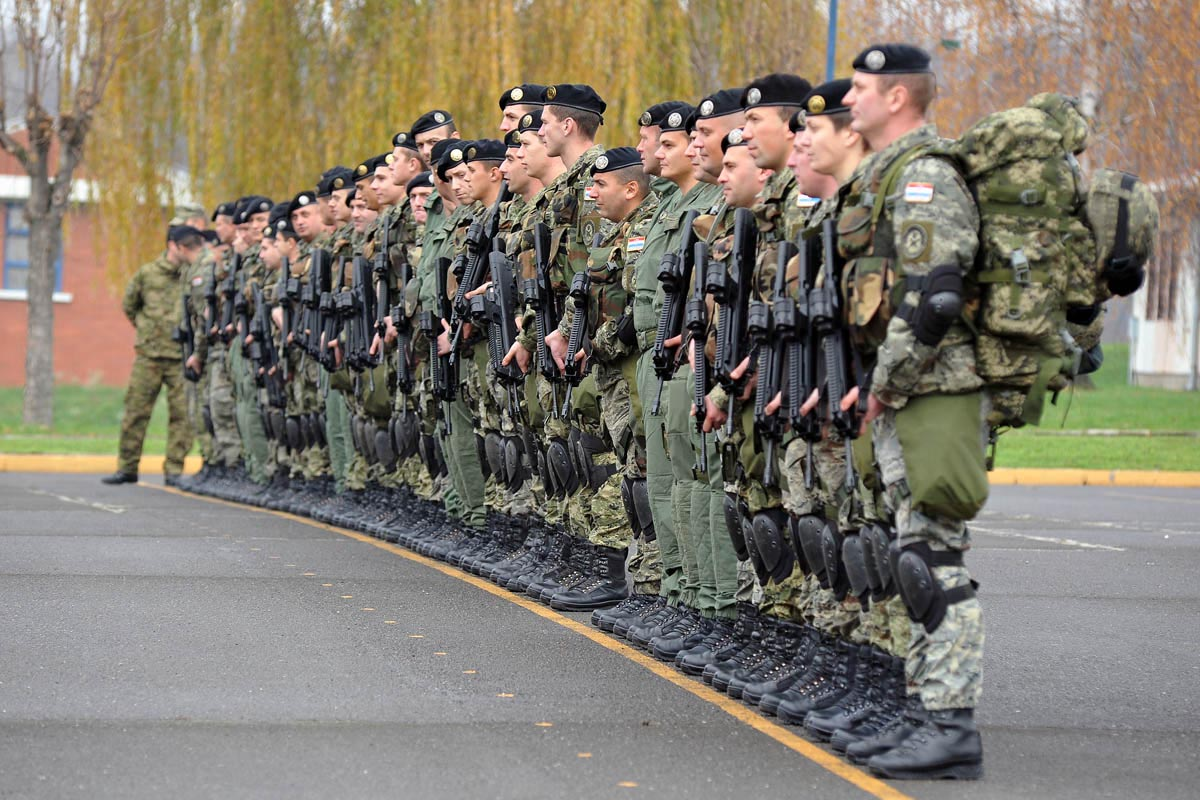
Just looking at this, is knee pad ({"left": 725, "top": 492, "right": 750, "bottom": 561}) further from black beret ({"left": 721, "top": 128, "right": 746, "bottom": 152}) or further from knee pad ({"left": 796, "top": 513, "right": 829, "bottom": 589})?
black beret ({"left": 721, "top": 128, "right": 746, "bottom": 152})

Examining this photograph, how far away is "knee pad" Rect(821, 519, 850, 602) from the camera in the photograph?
6.50 metres

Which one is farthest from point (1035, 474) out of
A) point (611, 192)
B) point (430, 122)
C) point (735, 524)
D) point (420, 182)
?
point (735, 524)

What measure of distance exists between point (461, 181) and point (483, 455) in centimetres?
159

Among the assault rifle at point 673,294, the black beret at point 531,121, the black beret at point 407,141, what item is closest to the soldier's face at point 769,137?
the assault rifle at point 673,294

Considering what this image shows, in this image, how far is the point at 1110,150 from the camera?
27516 mm

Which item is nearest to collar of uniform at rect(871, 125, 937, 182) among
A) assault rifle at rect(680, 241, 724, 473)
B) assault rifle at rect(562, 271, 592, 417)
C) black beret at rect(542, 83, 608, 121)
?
assault rifle at rect(680, 241, 724, 473)

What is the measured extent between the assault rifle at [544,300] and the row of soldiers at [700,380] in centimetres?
2

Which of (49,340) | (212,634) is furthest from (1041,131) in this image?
(49,340)

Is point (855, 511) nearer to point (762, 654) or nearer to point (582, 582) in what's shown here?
point (762, 654)

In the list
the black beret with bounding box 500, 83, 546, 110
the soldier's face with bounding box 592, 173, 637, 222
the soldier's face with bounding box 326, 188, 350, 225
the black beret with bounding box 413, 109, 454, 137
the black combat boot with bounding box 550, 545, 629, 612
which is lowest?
the black combat boot with bounding box 550, 545, 629, 612

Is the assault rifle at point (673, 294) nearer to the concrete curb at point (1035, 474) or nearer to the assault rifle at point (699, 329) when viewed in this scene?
the assault rifle at point (699, 329)

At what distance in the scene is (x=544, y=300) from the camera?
9.78 m

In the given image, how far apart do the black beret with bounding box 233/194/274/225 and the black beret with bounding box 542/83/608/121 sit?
7.10 m

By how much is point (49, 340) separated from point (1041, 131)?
22.0m
